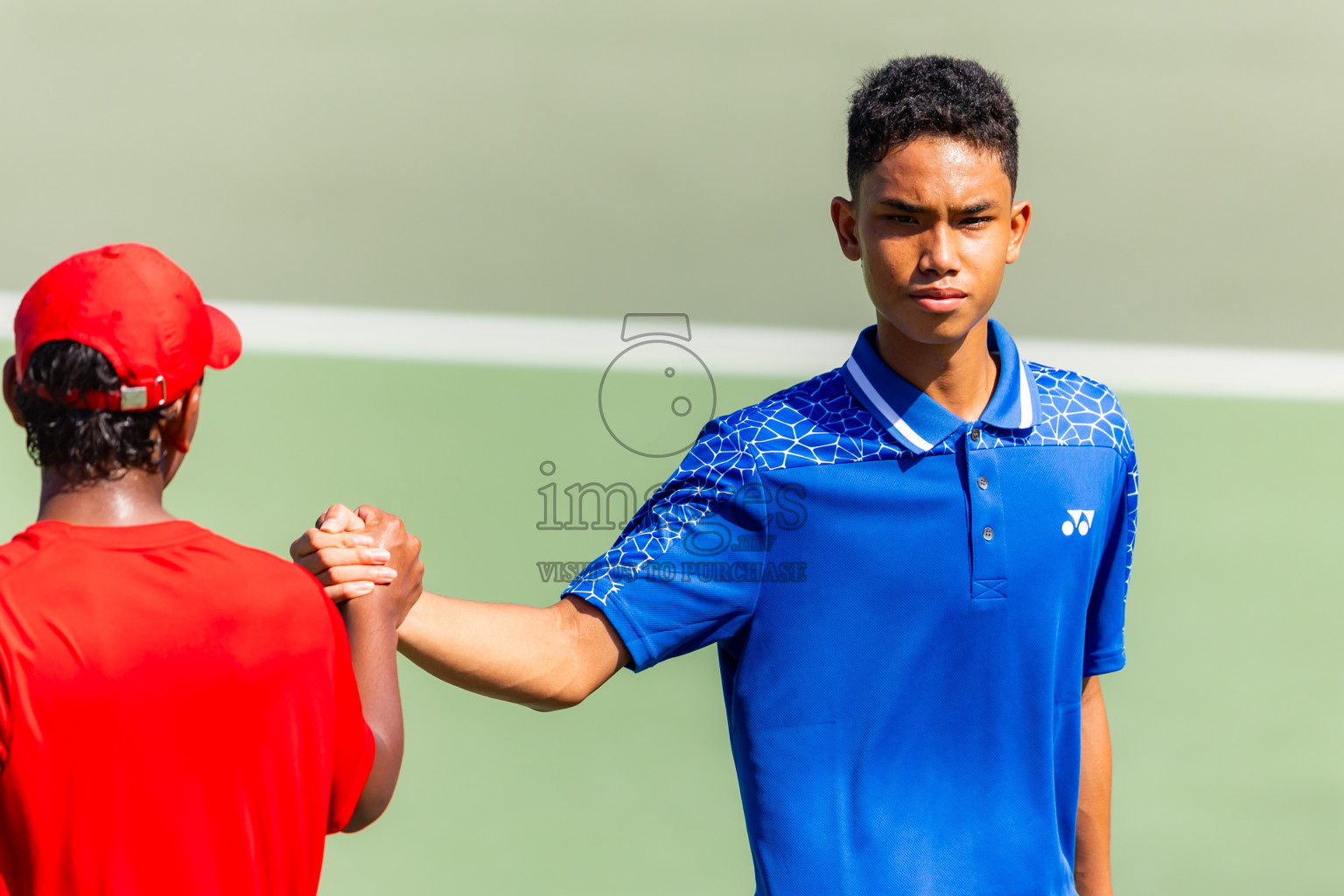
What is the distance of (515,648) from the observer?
1332mm

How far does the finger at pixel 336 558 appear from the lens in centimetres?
118

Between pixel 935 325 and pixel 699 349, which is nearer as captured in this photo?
pixel 935 325

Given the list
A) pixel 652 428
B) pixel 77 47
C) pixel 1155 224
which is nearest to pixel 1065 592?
pixel 652 428

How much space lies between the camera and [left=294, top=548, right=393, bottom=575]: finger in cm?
118

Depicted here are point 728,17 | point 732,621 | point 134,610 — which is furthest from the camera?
point 728,17

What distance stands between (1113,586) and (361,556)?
3.04ft

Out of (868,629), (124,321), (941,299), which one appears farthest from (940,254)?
(124,321)

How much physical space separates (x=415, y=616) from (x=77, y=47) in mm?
2132

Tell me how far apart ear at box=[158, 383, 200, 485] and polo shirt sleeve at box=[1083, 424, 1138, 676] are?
1.05m

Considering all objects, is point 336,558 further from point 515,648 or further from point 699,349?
point 699,349

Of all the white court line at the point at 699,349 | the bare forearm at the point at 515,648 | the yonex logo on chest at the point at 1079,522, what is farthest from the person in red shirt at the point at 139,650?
the white court line at the point at 699,349

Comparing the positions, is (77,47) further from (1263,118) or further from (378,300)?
(1263,118)

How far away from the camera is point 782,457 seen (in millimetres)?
1393

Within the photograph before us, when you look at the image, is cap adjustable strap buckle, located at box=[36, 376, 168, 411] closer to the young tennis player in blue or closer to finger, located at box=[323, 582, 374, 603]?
finger, located at box=[323, 582, 374, 603]
